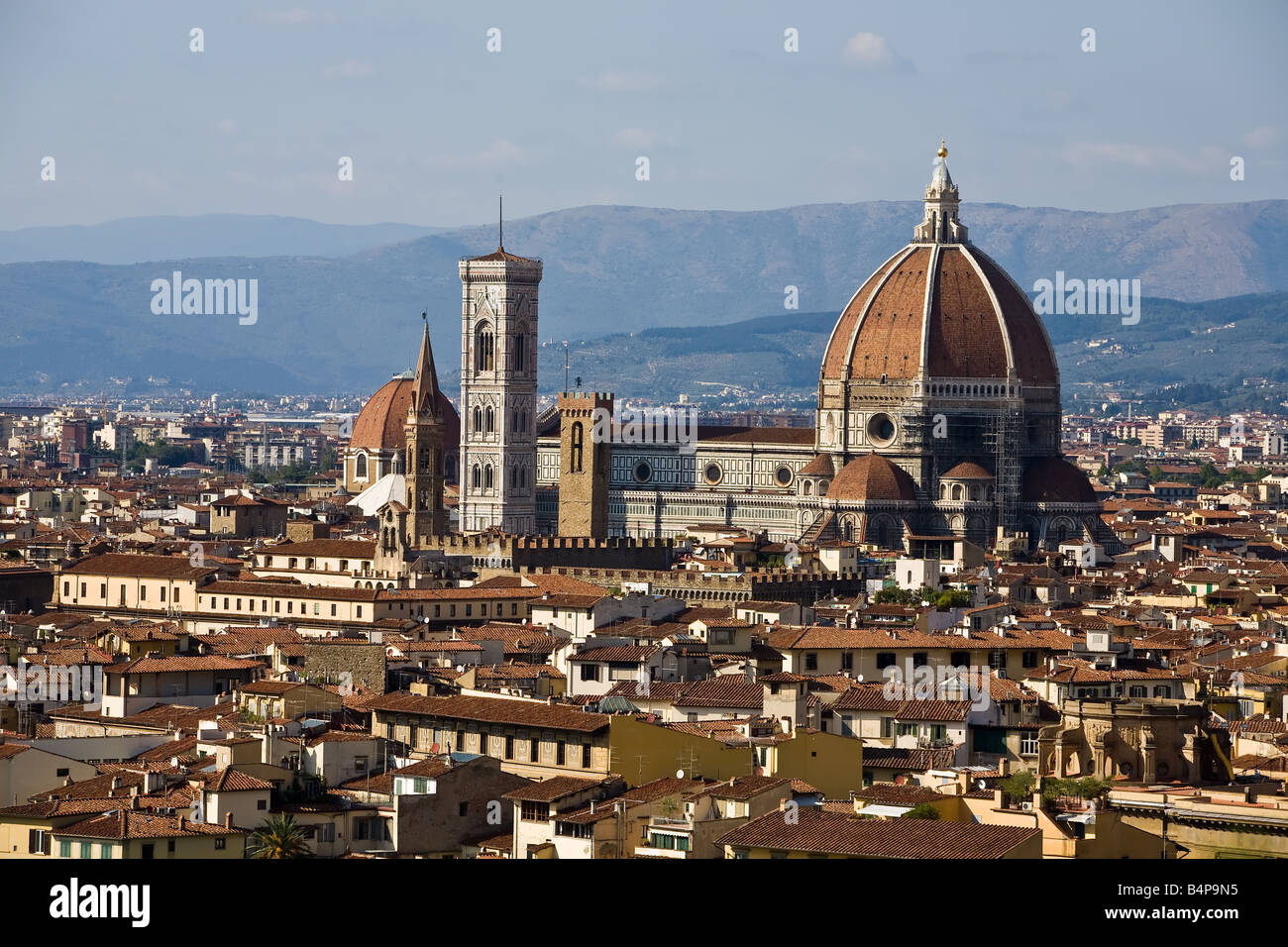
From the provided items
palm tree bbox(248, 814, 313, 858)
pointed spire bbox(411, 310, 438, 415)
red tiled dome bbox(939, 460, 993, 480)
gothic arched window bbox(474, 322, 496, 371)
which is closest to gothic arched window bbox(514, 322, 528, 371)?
gothic arched window bbox(474, 322, 496, 371)

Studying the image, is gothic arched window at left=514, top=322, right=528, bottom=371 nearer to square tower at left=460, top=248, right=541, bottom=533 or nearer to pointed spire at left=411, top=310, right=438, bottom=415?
square tower at left=460, top=248, right=541, bottom=533

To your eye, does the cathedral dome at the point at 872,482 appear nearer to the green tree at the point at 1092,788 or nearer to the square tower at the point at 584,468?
the square tower at the point at 584,468

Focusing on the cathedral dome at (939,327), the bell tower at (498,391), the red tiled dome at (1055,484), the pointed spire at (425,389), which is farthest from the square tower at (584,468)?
the red tiled dome at (1055,484)

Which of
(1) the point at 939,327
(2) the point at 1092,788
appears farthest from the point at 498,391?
(2) the point at 1092,788

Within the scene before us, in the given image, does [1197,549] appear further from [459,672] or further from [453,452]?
[459,672]

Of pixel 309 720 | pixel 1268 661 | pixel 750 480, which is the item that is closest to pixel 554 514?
pixel 750 480
